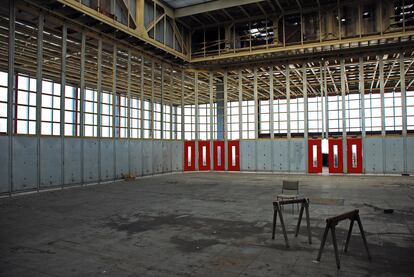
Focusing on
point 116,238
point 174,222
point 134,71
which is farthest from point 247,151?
point 116,238

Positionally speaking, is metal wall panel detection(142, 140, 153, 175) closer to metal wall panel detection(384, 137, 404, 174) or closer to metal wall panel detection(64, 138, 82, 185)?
metal wall panel detection(64, 138, 82, 185)

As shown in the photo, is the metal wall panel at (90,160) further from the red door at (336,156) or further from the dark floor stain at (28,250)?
the red door at (336,156)

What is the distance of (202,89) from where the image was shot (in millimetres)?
39594

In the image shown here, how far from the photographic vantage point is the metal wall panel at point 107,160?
63.3 feet

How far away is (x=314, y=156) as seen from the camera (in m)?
24.6

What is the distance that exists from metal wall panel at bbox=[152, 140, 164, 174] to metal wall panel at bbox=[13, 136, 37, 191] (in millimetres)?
9514

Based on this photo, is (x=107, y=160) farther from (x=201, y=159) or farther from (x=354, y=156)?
(x=354, y=156)

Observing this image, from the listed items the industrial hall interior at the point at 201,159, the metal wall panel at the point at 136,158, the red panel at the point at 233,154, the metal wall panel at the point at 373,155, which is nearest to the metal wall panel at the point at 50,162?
the industrial hall interior at the point at 201,159

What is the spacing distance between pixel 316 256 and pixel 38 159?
14.3 metres

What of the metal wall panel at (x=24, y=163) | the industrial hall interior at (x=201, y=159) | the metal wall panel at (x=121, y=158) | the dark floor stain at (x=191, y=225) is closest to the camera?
the industrial hall interior at (x=201, y=159)

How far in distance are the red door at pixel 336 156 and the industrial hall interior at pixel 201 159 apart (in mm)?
84

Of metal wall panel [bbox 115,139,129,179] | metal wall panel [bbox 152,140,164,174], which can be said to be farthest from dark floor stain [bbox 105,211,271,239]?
metal wall panel [bbox 152,140,164,174]

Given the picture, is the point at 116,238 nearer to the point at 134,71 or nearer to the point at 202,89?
the point at 134,71

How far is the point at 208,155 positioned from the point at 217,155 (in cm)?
82
